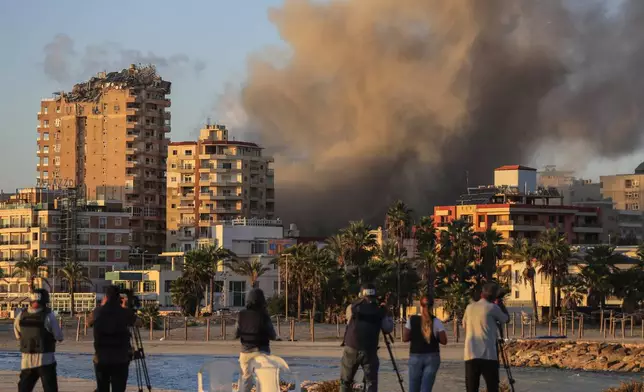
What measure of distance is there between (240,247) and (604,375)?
10144 centimetres

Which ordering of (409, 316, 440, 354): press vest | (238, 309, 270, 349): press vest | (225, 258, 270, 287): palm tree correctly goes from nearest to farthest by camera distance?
(238, 309, 270, 349): press vest
(409, 316, 440, 354): press vest
(225, 258, 270, 287): palm tree

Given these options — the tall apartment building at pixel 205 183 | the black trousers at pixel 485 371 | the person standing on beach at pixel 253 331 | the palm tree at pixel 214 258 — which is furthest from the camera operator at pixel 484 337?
the tall apartment building at pixel 205 183

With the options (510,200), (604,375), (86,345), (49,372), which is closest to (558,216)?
(510,200)

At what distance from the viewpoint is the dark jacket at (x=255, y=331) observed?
933 inches

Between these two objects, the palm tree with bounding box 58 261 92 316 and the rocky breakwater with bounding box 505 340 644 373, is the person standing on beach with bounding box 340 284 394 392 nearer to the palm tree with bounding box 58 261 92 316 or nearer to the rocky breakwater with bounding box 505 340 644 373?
the rocky breakwater with bounding box 505 340 644 373

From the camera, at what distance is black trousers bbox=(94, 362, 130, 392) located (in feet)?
A: 76.8

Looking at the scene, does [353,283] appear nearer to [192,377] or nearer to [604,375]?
[604,375]

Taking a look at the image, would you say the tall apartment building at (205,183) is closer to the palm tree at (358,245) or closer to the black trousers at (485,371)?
the palm tree at (358,245)

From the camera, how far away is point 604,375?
205ft

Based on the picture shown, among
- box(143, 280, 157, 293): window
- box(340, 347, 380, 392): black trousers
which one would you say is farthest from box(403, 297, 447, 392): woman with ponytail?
box(143, 280, 157, 293): window

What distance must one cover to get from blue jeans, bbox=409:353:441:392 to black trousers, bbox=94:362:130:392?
18.0 ft

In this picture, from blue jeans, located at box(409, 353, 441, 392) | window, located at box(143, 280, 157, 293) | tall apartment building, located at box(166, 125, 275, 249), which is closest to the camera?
blue jeans, located at box(409, 353, 441, 392)

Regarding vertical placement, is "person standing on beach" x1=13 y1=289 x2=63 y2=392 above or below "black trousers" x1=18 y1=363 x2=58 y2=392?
above

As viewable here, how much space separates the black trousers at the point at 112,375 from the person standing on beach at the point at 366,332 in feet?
12.8
